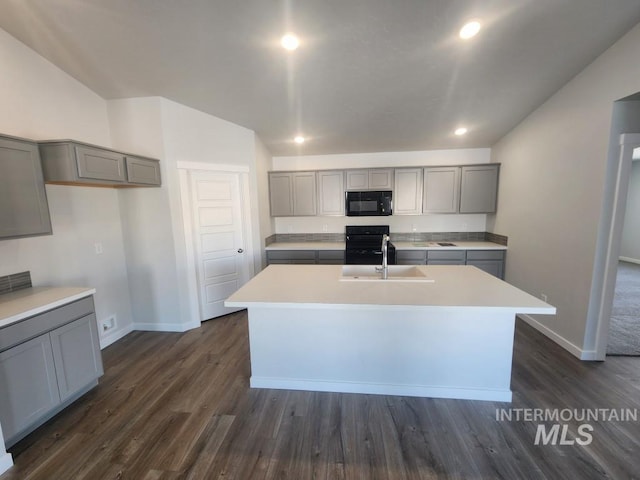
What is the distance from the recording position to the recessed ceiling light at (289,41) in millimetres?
2143

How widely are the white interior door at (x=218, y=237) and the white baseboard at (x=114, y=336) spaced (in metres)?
0.86

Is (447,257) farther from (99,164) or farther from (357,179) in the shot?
(99,164)

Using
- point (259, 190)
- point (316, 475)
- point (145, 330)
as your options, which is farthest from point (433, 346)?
point (145, 330)

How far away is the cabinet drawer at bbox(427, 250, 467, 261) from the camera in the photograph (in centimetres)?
415

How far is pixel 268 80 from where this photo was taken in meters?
2.71

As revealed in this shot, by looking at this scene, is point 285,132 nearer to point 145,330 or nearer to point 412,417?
point 145,330

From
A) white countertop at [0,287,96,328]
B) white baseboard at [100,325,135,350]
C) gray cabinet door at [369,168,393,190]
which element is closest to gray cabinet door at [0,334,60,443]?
white countertop at [0,287,96,328]

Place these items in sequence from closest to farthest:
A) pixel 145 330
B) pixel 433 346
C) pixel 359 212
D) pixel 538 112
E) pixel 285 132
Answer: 1. pixel 433 346
2. pixel 538 112
3. pixel 145 330
4. pixel 285 132
5. pixel 359 212

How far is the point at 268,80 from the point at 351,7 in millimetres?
1097

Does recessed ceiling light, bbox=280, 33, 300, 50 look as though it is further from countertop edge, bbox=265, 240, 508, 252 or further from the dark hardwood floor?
the dark hardwood floor

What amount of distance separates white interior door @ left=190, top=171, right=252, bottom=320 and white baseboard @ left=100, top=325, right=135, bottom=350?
2.82 ft

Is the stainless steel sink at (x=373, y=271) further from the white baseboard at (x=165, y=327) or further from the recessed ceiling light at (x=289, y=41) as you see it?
the white baseboard at (x=165, y=327)

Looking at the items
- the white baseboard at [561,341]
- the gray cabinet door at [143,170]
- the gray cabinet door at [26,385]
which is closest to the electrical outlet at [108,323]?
the gray cabinet door at [26,385]

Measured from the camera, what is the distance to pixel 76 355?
6.95ft
